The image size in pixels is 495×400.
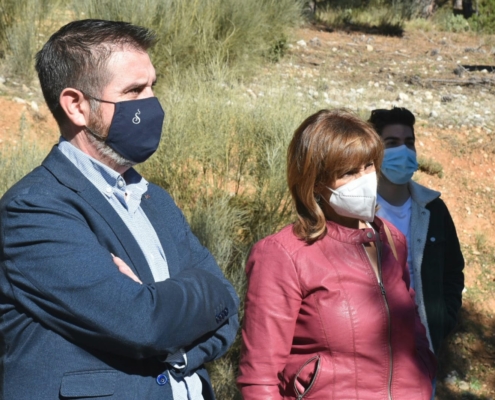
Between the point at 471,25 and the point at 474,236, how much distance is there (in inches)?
462

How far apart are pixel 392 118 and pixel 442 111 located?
5.20 m

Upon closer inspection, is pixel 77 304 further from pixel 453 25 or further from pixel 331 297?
pixel 453 25

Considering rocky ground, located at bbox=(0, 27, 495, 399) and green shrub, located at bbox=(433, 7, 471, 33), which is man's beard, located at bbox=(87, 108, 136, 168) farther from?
green shrub, located at bbox=(433, 7, 471, 33)

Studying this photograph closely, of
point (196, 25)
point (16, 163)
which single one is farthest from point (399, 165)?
point (196, 25)

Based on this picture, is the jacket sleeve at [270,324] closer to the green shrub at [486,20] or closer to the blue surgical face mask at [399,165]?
the blue surgical face mask at [399,165]

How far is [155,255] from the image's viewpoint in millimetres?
1966

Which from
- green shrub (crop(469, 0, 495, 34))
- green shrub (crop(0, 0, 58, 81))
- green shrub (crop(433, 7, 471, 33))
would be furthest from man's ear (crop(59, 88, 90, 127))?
green shrub (crop(433, 7, 471, 33))

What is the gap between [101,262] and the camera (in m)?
1.72

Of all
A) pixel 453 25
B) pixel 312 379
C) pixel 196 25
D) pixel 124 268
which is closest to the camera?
pixel 124 268

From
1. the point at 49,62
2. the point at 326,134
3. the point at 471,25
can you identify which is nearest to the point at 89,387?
the point at 49,62

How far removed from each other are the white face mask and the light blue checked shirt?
65cm

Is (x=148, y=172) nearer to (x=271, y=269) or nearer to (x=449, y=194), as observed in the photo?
(x=449, y=194)

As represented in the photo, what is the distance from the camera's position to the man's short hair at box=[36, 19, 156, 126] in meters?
1.92

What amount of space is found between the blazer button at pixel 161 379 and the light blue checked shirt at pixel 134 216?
0.04 metres
